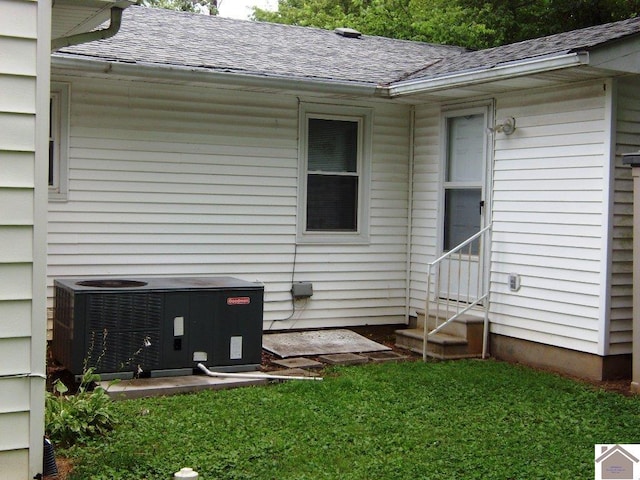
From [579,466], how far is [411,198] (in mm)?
5111

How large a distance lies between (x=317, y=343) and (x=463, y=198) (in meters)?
2.22

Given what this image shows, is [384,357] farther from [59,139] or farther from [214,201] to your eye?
[59,139]

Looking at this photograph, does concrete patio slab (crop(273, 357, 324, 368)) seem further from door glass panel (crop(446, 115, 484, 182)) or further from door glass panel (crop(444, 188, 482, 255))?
door glass panel (crop(446, 115, 484, 182))

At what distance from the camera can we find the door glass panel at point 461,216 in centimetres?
875

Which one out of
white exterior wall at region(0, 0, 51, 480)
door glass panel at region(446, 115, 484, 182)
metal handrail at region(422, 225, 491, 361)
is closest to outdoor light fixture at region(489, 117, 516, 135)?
door glass panel at region(446, 115, 484, 182)

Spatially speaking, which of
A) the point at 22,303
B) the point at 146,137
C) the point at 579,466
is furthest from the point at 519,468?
the point at 146,137

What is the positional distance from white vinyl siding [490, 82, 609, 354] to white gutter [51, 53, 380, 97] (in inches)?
61.5

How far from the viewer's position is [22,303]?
4.17 meters

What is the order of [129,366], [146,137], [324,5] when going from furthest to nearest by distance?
[324,5]
[146,137]
[129,366]

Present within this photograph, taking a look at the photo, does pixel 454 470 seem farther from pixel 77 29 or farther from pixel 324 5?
pixel 324 5

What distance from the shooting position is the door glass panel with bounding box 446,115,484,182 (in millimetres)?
8727

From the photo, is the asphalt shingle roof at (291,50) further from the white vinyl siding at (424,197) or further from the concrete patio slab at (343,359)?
the concrete patio slab at (343,359)

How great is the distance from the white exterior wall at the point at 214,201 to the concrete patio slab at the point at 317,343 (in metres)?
0.24

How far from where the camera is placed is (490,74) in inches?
293
